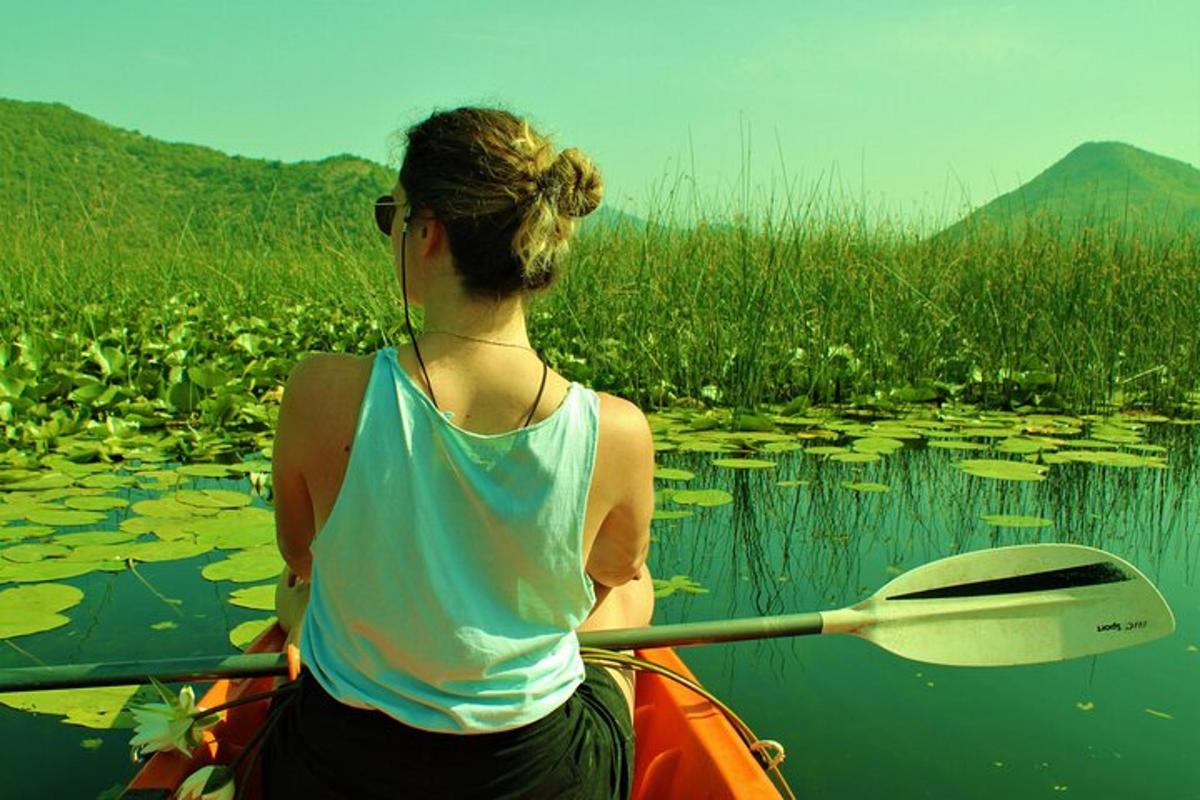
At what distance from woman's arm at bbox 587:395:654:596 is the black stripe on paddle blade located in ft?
2.91

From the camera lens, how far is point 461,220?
1239 mm

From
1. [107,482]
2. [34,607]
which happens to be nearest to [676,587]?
[34,607]

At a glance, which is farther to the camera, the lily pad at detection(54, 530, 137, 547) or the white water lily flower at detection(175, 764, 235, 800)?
the lily pad at detection(54, 530, 137, 547)

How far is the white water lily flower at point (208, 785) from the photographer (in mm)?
1481

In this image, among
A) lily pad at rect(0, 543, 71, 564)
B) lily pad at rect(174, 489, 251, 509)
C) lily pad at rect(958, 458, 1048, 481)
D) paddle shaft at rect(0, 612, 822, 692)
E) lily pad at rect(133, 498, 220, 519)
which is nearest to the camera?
paddle shaft at rect(0, 612, 822, 692)

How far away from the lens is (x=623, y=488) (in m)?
1.34

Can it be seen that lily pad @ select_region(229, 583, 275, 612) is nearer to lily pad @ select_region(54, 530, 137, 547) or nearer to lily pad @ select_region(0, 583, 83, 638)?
lily pad @ select_region(0, 583, 83, 638)

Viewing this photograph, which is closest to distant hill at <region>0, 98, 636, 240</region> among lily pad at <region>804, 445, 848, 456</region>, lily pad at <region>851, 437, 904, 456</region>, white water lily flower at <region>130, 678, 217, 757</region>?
lily pad at <region>851, 437, 904, 456</region>

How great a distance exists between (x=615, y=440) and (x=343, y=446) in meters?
0.30

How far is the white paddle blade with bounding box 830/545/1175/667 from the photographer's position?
84.0 inches

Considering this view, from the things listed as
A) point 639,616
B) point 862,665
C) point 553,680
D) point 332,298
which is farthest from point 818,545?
point 332,298

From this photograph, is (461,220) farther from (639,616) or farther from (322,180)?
(322,180)

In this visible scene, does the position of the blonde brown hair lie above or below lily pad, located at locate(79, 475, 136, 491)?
above

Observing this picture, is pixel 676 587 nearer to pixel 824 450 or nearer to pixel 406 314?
pixel 824 450
